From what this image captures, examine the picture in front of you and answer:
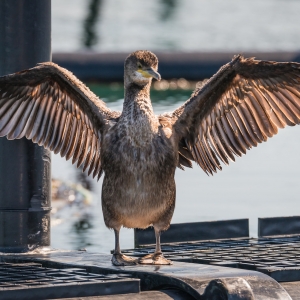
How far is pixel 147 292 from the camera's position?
3959mm

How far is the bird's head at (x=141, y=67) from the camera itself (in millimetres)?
5102

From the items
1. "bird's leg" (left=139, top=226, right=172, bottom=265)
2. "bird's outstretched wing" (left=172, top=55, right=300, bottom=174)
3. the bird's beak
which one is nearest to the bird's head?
the bird's beak

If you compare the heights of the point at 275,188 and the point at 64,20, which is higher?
the point at 64,20

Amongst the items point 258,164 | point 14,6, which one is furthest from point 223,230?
point 258,164

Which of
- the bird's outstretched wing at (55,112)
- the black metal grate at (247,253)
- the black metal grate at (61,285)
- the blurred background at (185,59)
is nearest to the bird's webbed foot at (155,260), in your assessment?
the black metal grate at (247,253)

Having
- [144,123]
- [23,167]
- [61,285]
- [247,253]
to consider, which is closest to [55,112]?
[23,167]

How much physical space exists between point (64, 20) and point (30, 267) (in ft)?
45.6

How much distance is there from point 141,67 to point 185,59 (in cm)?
908

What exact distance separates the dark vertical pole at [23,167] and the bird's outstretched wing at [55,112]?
0.38 ft

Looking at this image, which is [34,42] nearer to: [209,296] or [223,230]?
[223,230]

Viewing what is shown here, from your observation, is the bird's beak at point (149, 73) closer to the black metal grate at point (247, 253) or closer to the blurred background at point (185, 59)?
the black metal grate at point (247, 253)

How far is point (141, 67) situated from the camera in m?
5.14

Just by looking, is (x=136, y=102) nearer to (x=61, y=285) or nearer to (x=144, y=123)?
(x=144, y=123)

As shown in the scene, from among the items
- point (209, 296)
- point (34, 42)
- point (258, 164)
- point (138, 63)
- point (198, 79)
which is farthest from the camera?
point (198, 79)
